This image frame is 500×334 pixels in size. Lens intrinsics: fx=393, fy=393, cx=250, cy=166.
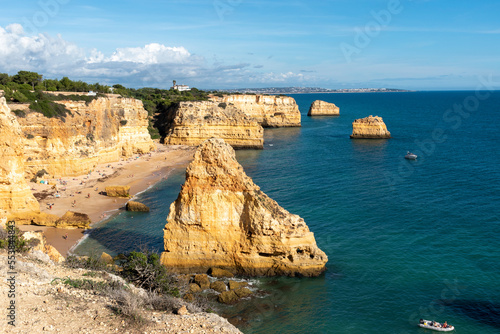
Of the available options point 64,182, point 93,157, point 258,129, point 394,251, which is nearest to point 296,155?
point 258,129

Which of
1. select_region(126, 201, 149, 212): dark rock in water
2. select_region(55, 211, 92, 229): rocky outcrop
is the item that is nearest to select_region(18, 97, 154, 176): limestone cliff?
select_region(126, 201, 149, 212): dark rock in water

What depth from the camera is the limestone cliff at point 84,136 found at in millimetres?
45250

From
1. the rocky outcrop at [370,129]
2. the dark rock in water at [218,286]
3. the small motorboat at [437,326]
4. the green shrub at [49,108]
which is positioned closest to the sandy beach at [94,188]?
the green shrub at [49,108]

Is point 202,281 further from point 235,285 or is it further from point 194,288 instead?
point 235,285

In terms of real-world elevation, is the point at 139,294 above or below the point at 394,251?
above

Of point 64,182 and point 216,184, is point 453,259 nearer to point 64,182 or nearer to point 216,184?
point 216,184

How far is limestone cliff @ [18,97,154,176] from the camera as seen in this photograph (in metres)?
45.2

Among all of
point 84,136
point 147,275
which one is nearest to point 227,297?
point 147,275

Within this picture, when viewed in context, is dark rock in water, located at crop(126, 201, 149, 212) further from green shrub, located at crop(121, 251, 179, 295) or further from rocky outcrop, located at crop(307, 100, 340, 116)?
rocky outcrop, located at crop(307, 100, 340, 116)

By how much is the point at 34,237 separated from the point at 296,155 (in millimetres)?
50338

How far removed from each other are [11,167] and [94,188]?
570 inches

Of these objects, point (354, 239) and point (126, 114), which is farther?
point (126, 114)

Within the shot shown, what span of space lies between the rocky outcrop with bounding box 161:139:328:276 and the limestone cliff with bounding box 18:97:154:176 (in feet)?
97.1

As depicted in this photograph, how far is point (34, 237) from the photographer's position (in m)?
20.0
